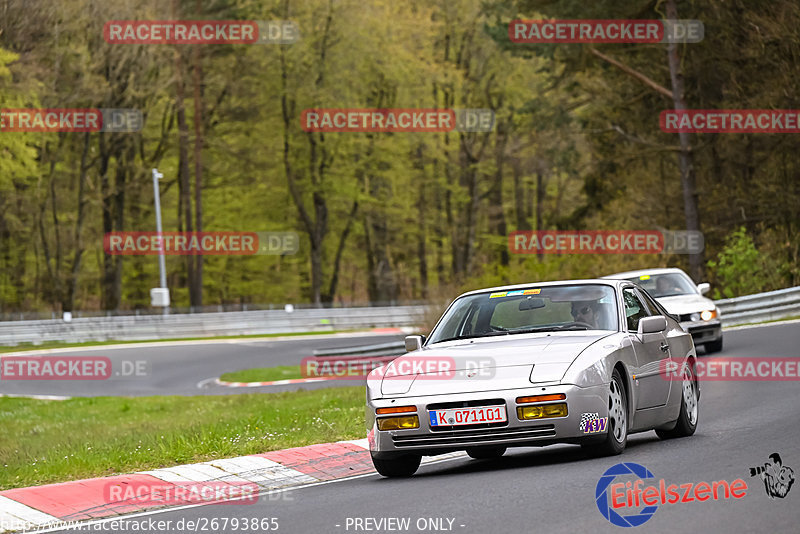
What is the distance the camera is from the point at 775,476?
8.44m

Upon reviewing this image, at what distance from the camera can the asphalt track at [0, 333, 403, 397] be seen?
28.7 meters

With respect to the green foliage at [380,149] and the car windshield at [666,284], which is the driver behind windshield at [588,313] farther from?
the green foliage at [380,149]

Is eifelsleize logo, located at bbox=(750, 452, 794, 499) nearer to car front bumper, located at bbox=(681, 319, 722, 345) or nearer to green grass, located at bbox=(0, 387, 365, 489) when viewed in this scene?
green grass, located at bbox=(0, 387, 365, 489)

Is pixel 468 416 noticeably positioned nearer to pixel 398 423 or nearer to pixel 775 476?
pixel 398 423

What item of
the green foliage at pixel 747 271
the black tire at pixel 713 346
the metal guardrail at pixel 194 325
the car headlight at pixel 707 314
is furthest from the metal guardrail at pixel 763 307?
the metal guardrail at pixel 194 325

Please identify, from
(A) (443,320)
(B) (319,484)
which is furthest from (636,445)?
(B) (319,484)

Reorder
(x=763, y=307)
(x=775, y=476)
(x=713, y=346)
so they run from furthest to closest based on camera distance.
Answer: (x=763, y=307) < (x=713, y=346) < (x=775, y=476)

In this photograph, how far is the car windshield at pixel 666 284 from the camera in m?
21.9

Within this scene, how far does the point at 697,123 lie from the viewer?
40.8 m

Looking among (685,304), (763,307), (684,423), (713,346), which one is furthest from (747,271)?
(684,423)

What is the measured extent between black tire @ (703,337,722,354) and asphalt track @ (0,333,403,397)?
723cm

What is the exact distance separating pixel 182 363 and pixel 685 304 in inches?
713

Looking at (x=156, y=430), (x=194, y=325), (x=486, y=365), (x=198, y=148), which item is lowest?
(x=194, y=325)

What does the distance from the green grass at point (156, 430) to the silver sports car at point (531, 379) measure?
8.14 feet
